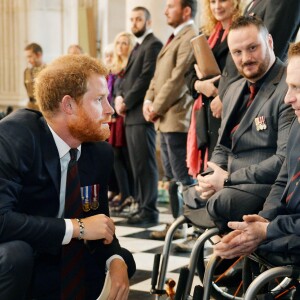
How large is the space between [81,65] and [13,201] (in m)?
0.52

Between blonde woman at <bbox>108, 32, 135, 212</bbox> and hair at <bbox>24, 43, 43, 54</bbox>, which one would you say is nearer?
blonde woman at <bbox>108, 32, 135, 212</bbox>

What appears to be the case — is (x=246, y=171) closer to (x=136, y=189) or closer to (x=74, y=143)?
(x=74, y=143)

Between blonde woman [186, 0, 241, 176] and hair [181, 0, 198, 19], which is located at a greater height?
hair [181, 0, 198, 19]

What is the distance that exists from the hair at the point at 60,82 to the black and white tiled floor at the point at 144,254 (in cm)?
142

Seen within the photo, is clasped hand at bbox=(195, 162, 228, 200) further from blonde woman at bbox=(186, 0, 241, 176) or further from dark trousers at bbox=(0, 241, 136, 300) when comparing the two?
blonde woman at bbox=(186, 0, 241, 176)

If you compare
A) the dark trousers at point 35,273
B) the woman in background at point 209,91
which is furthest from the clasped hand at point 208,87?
the dark trousers at point 35,273

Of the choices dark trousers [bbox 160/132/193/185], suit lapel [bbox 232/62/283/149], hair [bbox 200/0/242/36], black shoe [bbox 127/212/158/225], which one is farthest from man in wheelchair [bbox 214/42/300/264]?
black shoe [bbox 127/212/158/225]

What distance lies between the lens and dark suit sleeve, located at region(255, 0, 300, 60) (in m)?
3.76

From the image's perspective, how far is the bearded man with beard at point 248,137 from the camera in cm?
280

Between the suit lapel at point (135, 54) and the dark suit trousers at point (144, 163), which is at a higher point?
the suit lapel at point (135, 54)

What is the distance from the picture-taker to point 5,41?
11.1m

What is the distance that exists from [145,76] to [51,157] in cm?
350

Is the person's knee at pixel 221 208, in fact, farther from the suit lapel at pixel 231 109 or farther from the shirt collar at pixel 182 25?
the shirt collar at pixel 182 25

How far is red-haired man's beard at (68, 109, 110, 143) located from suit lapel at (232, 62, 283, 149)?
2.43ft
